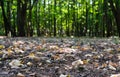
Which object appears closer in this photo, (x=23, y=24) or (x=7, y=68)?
(x=7, y=68)

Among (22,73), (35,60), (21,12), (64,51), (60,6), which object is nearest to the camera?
(22,73)

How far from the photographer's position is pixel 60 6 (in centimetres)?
4906

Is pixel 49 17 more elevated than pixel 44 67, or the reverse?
pixel 44 67

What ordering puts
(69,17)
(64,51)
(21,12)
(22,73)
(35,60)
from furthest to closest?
(69,17) → (21,12) → (64,51) → (35,60) → (22,73)

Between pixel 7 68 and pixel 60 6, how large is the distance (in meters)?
44.6

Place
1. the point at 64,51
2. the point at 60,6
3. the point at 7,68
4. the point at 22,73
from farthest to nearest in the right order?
the point at 60,6 → the point at 64,51 → the point at 7,68 → the point at 22,73

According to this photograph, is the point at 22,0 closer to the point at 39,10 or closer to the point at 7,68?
the point at 7,68

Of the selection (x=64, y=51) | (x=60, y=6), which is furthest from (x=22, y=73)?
(x=60, y=6)

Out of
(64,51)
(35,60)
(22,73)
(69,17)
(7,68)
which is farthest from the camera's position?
(69,17)

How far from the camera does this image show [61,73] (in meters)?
4.46

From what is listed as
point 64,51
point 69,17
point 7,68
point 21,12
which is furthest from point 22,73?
point 69,17

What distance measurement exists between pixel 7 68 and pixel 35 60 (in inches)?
28.8

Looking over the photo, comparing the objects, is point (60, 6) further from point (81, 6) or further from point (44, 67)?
point (44, 67)

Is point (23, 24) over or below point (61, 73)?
below
